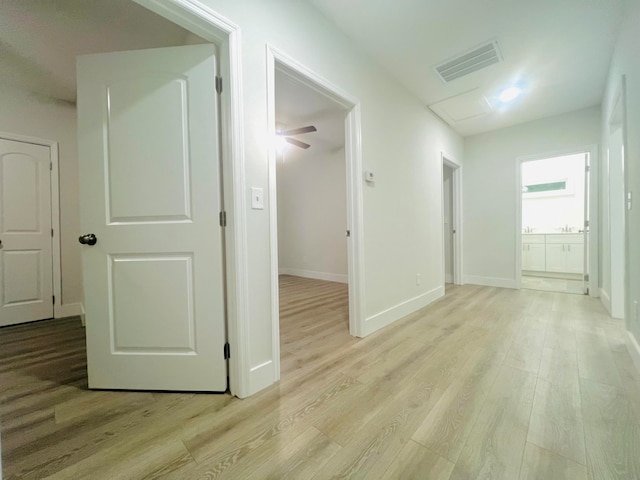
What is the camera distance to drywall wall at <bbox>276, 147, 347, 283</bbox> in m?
4.95

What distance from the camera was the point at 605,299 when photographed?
117 inches

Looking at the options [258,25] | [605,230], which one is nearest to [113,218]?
[258,25]

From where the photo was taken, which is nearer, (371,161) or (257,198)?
(257,198)

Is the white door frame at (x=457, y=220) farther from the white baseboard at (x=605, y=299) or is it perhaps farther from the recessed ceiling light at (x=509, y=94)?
the white baseboard at (x=605, y=299)

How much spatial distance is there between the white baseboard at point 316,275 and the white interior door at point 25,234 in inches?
152

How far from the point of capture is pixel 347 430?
1147mm

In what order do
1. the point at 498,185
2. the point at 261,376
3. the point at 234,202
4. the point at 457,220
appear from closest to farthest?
the point at 234,202, the point at 261,376, the point at 498,185, the point at 457,220

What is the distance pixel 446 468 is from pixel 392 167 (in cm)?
241

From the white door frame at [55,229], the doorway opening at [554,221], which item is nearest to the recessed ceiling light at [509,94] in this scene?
the doorway opening at [554,221]

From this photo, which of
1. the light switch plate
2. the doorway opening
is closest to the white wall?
the doorway opening

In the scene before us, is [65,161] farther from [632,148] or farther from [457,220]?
[457,220]

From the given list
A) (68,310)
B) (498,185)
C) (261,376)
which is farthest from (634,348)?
(68,310)

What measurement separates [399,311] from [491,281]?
8.20ft

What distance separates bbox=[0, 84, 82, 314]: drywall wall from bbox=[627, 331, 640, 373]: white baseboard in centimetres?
Result: 532
